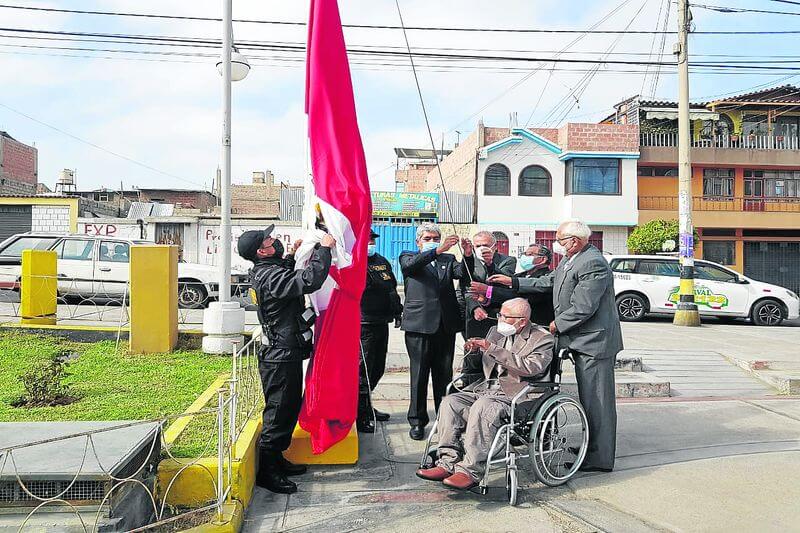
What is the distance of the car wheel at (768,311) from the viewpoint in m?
15.8

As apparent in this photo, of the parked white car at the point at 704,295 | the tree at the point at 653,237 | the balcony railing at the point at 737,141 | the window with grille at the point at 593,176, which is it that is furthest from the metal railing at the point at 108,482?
the balcony railing at the point at 737,141

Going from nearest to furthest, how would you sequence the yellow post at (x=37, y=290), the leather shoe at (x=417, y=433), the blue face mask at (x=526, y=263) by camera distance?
1. the leather shoe at (x=417, y=433)
2. the blue face mask at (x=526, y=263)
3. the yellow post at (x=37, y=290)

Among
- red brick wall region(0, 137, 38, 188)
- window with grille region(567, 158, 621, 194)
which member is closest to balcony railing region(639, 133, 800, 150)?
window with grille region(567, 158, 621, 194)

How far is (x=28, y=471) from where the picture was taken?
346 cm

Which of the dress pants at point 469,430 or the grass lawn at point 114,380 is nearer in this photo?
the dress pants at point 469,430

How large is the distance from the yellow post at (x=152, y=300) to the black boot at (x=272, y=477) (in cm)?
436

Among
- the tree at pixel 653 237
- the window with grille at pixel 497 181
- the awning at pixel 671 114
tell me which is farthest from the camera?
the awning at pixel 671 114

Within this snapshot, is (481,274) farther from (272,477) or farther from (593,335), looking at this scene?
(272,477)

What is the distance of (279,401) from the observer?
4.59 meters

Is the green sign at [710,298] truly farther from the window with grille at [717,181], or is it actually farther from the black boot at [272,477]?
the window with grille at [717,181]

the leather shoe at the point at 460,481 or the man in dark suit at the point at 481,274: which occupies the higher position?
the man in dark suit at the point at 481,274

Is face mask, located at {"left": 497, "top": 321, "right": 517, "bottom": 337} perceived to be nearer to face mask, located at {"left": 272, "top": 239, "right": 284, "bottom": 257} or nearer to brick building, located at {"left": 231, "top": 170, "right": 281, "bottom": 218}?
face mask, located at {"left": 272, "top": 239, "right": 284, "bottom": 257}

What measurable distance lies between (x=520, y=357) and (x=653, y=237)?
1860 cm

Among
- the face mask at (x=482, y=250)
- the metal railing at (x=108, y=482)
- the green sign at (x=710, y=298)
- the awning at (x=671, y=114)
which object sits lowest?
the metal railing at (x=108, y=482)
